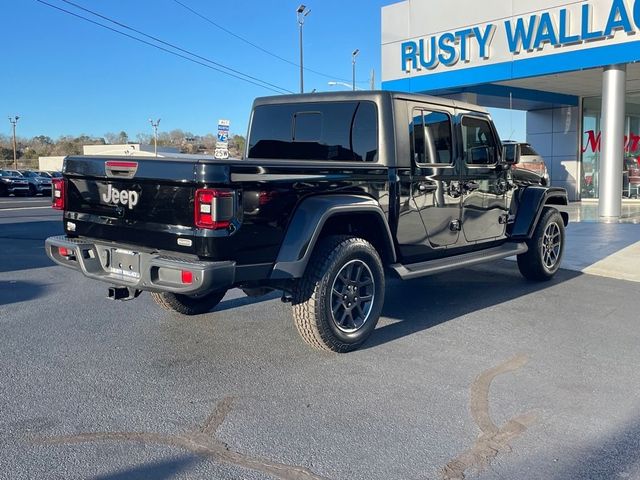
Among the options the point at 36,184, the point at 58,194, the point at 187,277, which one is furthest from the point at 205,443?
the point at 36,184

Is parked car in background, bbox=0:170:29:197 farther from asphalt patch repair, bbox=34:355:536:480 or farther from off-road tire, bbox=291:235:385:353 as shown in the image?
asphalt patch repair, bbox=34:355:536:480

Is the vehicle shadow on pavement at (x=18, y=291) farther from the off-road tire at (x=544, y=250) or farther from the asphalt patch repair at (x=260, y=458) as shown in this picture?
the off-road tire at (x=544, y=250)

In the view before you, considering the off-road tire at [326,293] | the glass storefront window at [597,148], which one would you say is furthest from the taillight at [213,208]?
the glass storefront window at [597,148]

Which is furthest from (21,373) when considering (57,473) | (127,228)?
(57,473)

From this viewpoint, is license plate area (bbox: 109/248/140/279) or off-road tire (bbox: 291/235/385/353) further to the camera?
off-road tire (bbox: 291/235/385/353)

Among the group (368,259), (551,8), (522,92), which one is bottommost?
(368,259)

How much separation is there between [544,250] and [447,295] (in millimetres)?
1550

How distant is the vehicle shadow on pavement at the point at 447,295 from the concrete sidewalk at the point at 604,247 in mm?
493

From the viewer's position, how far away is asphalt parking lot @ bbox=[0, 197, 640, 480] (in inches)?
126

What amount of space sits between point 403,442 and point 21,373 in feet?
8.96

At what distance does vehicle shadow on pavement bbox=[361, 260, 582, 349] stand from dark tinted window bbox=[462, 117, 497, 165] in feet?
4.88

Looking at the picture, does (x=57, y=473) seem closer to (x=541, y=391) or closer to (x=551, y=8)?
(x=541, y=391)

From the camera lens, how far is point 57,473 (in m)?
3.01

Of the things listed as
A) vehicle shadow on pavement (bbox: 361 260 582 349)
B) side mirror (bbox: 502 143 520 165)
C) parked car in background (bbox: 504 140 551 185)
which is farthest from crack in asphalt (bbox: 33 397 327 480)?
parked car in background (bbox: 504 140 551 185)
